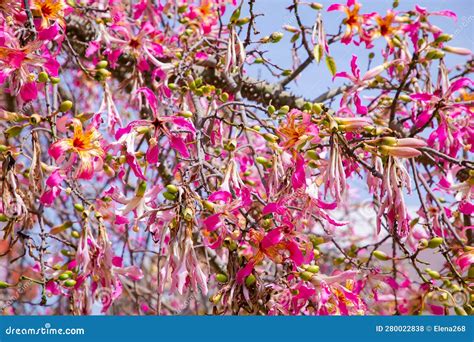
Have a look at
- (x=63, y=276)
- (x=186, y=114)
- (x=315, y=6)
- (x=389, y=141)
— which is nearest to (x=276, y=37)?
(x=315, y=6)

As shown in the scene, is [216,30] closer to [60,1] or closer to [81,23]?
[81,23]

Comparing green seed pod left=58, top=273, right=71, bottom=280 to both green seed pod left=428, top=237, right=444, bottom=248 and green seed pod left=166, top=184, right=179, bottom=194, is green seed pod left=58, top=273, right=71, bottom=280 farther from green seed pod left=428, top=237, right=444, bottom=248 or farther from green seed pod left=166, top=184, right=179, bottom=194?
green seed pod left=428, top=237, right=444, bottom=248

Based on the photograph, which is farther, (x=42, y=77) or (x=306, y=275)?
(x=42, y=77)

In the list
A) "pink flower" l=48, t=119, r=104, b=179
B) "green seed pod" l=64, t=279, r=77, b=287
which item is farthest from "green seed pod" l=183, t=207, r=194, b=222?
"green seed pod" l=64, t=279, r=77, b=287

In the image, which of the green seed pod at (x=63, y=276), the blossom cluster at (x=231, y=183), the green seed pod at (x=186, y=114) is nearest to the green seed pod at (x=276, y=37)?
the blossom cluster at (x=231, y=183)

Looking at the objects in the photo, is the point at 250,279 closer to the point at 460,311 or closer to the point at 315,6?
the point at 460,311


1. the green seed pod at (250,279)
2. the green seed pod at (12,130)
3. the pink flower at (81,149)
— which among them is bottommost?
the green seed pod at (250,279)

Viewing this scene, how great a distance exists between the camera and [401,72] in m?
1.78

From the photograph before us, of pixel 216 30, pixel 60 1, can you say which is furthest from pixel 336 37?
pixel 60 1

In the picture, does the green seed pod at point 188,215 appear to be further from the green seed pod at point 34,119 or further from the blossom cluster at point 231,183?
the green seed pod at point 34,119

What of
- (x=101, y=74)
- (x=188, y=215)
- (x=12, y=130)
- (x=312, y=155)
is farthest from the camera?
(x=101, y=74)

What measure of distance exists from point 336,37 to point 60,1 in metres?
0.74

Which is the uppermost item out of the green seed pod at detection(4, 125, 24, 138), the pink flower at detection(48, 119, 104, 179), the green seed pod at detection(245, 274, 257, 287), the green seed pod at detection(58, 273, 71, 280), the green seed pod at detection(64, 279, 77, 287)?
the green seed pod at detection(4, 125, 24, 138)

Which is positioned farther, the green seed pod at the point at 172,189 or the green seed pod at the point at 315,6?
the green seed pod at the point at 315,6
